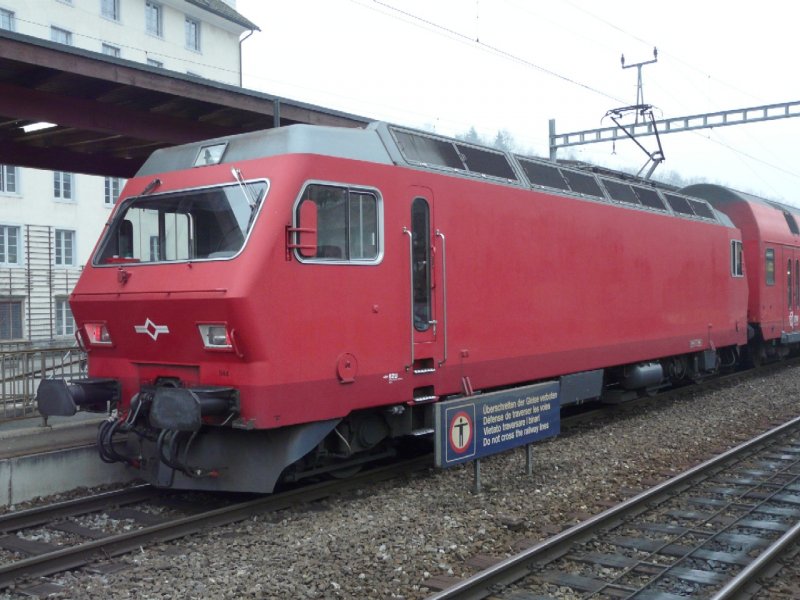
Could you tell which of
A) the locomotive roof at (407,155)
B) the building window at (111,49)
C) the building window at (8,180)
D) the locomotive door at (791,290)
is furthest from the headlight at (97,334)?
the building window at (111,49)

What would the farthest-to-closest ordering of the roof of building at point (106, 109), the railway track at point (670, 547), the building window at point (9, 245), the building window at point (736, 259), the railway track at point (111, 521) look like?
1. the building window at point (9, 245)
2. the building window at point (736, 259)
3. the roof of building at point (106, 109)
4. the railway track at point (111, 521)
5. the railway track at point (670, 547)

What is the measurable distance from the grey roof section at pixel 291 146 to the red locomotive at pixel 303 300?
0.07 ft

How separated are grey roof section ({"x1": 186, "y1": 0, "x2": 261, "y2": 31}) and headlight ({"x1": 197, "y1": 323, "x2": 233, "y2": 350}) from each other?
32775mm

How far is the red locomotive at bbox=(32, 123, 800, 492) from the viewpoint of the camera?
271 inches

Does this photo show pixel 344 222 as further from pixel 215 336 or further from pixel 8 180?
A: pixel 8 180

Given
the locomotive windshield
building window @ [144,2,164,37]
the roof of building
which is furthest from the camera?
building window @ [144,2,164,37]

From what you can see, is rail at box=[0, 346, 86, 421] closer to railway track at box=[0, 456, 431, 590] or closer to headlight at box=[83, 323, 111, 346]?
headlight at box=[83, 323, 111, 346]

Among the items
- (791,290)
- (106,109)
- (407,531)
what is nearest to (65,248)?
(106,109)

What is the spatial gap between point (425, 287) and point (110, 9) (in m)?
31.2

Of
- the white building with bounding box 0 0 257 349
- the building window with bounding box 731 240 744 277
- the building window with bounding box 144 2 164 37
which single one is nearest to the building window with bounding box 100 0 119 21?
the white building with bounding box 0 0 257 349

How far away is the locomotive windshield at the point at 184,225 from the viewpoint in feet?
23.5

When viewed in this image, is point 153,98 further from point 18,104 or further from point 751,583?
point 751,583

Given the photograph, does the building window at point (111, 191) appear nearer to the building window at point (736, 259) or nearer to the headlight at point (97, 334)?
the building window at point (736, 259)

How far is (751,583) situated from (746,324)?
12.4 metres
